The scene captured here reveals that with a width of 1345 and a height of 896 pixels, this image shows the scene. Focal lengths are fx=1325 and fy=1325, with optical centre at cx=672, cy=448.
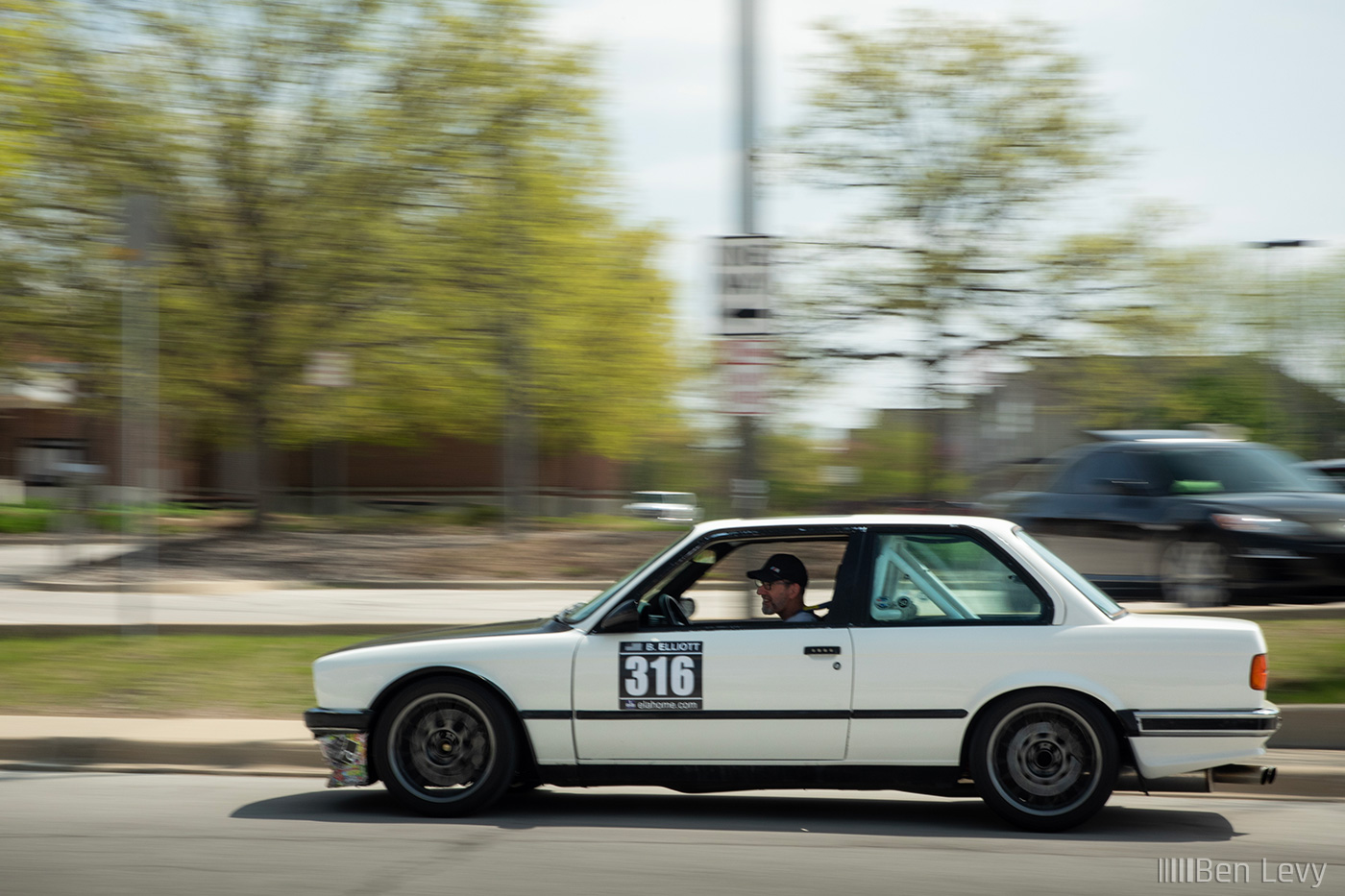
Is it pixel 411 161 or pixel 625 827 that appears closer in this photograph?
pixel 625 827

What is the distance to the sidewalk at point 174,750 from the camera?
25.5 ft

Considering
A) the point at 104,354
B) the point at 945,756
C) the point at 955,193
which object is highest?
the point at 955,193

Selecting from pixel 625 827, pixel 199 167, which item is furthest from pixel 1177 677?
pixel 199 167

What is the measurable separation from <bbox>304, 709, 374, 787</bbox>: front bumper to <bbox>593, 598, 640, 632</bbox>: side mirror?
1.20 m

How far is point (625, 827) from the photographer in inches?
241

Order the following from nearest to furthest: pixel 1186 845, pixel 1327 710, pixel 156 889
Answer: pixel 156 889, pixel 1186 845, pixel 1327 710

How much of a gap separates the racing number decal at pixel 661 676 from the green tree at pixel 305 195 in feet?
45.7

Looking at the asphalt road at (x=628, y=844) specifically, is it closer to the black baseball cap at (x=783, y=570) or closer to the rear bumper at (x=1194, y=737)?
the rear bumper at (x=1194, y=737)

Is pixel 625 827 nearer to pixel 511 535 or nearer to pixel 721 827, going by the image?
pixel 721 827

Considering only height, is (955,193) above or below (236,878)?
above

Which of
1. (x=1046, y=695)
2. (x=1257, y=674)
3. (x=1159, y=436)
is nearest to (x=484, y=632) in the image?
(x=1046, y=695)

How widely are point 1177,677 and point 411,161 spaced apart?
15.5 m

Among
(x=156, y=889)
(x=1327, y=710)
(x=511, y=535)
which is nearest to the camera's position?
(x=156, y=889)

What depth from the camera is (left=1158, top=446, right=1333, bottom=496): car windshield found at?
11.4 meters
